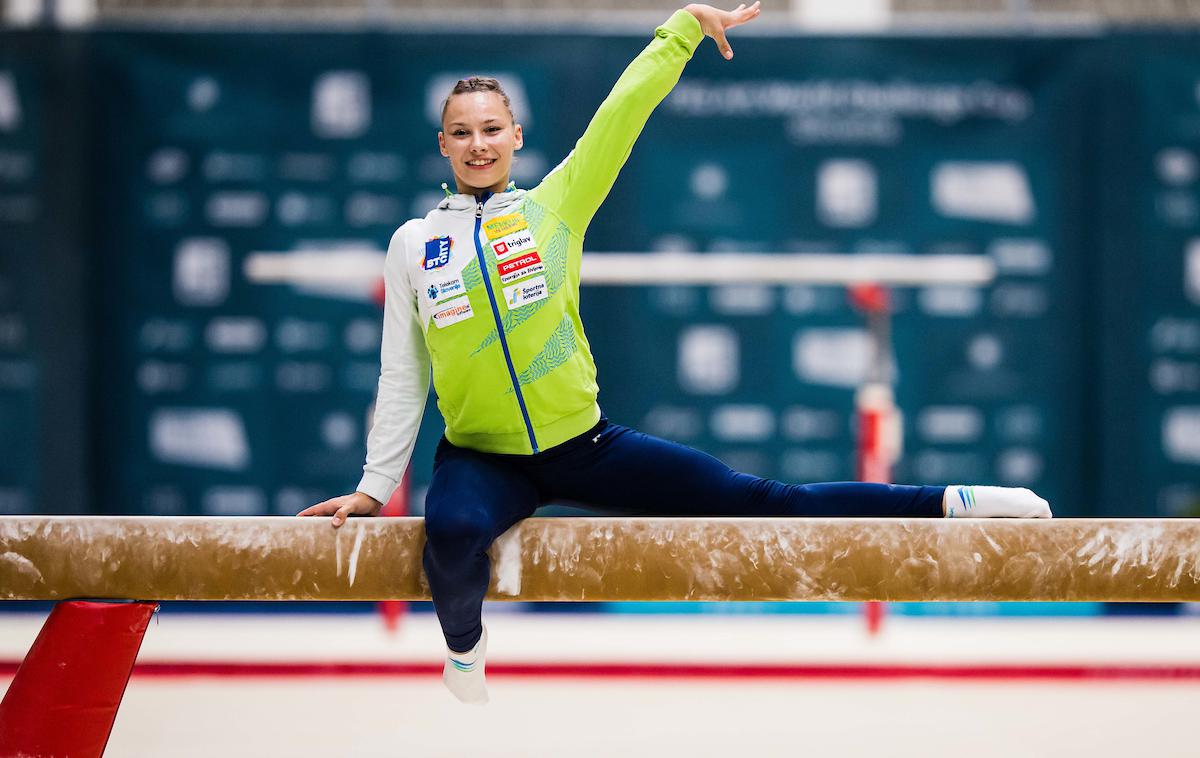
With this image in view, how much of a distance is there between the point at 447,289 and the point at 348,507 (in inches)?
17.5

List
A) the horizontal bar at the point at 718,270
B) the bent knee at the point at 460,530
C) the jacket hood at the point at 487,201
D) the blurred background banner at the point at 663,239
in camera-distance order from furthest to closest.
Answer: the blurred background banner at the point at 663,239 < the horizontal bar at the point at 718,270 < the jacket hood at the point at 487,201 < the bent knee at the point at 460,530

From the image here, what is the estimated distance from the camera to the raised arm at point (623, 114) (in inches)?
85.1

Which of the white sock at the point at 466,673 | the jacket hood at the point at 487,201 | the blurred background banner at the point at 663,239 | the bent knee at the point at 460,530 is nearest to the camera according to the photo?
the bent knee at the point at 460,530

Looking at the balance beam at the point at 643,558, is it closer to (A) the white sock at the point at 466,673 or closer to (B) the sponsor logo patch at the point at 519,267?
(A) the white sock at the point at 466,673

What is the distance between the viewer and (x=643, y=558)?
2.18 metres

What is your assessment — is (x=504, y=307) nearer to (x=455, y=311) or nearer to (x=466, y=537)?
(x=455, y=311)

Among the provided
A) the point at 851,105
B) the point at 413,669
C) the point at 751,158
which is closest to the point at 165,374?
the point at 413,669

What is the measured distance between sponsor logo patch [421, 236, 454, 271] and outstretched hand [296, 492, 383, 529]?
1.47 ft

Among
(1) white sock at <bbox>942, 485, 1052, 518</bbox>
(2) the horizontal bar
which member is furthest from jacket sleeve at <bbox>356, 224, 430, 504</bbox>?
(2) the horizontal bar

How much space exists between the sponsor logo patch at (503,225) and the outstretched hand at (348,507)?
0.54 meters

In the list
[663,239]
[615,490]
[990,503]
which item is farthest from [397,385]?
[663,239]

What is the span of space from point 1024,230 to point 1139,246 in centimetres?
50

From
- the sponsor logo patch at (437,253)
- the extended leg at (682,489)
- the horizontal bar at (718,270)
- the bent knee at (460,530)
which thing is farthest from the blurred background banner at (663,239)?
the bent knee at (460,530)

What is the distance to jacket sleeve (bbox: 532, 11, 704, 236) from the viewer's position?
7.09 ft
